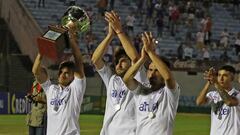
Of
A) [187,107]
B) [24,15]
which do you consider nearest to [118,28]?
[187,107]

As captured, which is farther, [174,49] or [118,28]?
[174,49]

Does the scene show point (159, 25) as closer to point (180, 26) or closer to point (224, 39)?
point (180, 26)

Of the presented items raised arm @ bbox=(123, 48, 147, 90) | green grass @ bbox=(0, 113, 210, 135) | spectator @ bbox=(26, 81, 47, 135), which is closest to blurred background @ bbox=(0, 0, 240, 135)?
green grass @ bbox=(0, 113, 210, 135)

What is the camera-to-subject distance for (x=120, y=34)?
895 centimetres

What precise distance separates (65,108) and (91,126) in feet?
48.8

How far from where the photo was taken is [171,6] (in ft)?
138

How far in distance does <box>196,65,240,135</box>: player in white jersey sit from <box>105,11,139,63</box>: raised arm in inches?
63.7

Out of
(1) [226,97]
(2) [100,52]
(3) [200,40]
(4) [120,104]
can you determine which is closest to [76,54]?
(2) [100,52]

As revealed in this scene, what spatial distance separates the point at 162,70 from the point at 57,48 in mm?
1227

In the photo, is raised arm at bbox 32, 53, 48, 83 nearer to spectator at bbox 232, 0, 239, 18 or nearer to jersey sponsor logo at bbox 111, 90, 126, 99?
jersey sponsor logo at bbox 111, 90, 126, 99

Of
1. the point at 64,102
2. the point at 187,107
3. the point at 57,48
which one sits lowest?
the point at 187,107

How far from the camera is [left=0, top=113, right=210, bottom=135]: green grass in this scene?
72.1 feet

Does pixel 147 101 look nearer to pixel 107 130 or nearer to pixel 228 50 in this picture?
pixel 107 130

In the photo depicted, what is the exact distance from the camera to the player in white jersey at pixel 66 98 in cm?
953
